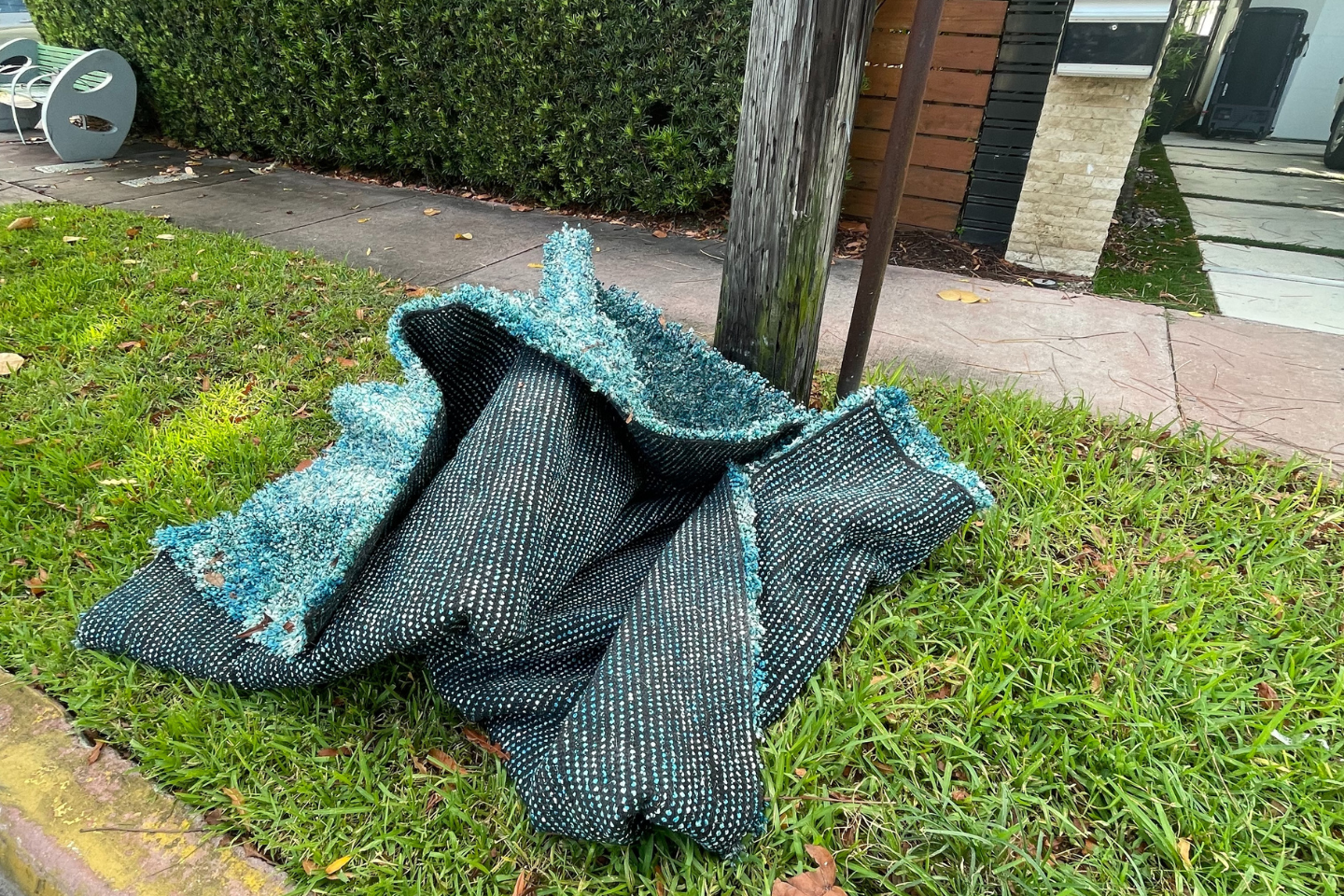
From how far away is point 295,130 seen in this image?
6.39m

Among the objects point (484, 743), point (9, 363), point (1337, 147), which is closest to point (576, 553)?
point (484, 743)

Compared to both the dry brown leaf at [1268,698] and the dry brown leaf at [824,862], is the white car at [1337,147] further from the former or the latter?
the dry brown leaf at [824,862]

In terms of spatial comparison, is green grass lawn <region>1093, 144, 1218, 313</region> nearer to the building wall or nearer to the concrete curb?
the building wall

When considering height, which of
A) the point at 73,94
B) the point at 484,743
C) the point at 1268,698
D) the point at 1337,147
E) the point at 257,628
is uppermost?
the point at 1337,147

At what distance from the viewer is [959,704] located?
1531 millimetres

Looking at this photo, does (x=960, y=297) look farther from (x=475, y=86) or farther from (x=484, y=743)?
(x=475, y=86)

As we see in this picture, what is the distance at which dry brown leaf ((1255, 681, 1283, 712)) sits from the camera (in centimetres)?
155

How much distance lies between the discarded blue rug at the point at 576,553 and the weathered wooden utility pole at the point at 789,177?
0.53 ft

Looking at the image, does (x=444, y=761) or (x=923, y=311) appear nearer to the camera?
(x=444, y=761)

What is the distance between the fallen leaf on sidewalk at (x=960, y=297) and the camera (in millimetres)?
3713

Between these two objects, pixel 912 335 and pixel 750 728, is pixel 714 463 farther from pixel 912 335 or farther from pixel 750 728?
pixel 912 335

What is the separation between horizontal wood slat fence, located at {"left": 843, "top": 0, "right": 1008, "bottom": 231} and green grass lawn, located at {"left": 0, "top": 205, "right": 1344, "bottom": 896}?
93.4 inches

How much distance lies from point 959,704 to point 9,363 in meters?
3.56

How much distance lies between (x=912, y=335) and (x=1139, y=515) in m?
1.43
